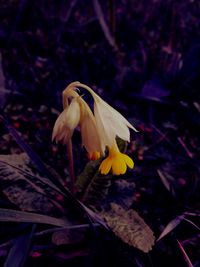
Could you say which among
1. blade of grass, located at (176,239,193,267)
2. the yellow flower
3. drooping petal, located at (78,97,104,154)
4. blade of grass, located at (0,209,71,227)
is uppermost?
drooping petal, located at (78,97,104,154)

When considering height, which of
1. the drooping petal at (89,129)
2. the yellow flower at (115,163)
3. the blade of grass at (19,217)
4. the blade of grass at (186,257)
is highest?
the drooping petal at (89,129)

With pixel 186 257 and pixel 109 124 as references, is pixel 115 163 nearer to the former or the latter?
pixel 109 124

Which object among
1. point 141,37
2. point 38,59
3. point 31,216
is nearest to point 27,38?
point 38,59

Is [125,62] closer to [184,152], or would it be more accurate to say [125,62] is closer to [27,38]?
[27,38]

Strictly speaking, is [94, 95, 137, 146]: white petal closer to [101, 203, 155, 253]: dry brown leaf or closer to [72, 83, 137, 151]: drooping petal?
[72, 83, 137, 151]: drooping petal

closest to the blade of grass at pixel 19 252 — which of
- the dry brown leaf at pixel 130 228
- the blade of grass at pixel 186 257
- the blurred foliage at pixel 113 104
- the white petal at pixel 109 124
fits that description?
the blurred foliage at pixel 113 104

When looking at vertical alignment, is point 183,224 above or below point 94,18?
below

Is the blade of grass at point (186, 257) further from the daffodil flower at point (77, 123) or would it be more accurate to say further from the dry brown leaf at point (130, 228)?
the daffodil flower at point (77, 123)

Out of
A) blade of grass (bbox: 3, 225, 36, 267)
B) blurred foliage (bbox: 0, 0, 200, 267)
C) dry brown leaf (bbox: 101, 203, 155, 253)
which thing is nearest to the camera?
blade of grass (bbox: 3, 225, 36, 267)

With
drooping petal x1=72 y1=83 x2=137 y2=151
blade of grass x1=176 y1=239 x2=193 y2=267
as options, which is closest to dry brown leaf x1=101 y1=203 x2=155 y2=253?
blade of grass x1=176 y1=239 x2=193 y2=267
